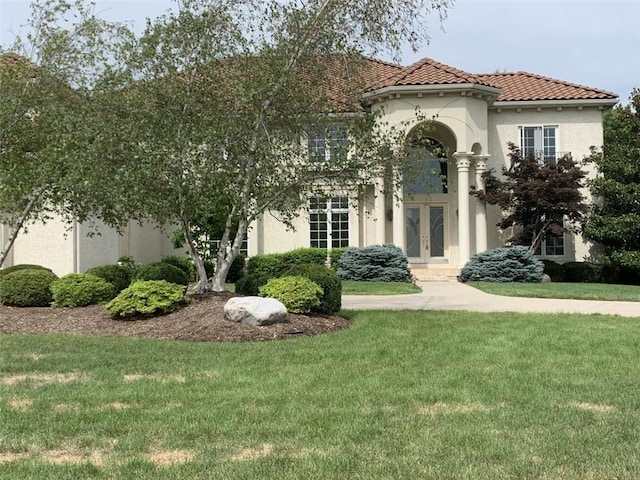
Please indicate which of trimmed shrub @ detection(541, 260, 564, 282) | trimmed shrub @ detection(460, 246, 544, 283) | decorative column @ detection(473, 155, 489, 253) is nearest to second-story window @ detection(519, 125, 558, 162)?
decorative column @ detection(473, 155, 489, 253)

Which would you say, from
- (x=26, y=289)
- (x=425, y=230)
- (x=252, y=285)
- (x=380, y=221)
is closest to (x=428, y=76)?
(x=380, y=221)

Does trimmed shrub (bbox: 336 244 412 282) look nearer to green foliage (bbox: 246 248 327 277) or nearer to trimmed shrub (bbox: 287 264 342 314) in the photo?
green foliage (bbox: 246 248 327 277)

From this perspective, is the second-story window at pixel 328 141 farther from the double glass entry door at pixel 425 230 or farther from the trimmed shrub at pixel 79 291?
the double glass entry door at pixel 425 230

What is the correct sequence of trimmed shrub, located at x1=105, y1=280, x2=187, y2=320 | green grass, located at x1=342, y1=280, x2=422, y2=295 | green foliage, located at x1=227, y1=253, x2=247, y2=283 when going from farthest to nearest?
green foliage, located at x1=227, y1=253, x2=247, y2=283 < green grass, located at x1=342, y1=280, x2=422, y2=295 < trimmed shrub, located at x1=105, y1=280, x2=187, y2=320

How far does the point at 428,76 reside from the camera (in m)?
21.3

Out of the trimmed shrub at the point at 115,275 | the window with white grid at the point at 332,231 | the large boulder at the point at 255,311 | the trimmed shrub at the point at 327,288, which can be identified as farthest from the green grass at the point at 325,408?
the window with white grid at the point at 332,231

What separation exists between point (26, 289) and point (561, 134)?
19996mm

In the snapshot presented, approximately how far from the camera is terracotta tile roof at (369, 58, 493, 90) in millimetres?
20953

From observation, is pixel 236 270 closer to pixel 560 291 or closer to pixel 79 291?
pixel 79 291

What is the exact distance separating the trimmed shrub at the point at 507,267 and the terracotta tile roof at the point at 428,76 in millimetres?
6178

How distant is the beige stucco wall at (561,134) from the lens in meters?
23.4

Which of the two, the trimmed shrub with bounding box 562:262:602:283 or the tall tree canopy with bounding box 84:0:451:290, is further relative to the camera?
the trimmed shrub with bounding box 562:262:602:283

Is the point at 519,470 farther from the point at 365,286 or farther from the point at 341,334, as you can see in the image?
the point at 365,286

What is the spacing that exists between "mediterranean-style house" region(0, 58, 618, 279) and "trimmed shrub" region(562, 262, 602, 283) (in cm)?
137
